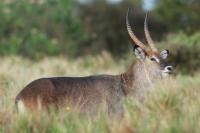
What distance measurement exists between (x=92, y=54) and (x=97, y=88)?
2033 cm

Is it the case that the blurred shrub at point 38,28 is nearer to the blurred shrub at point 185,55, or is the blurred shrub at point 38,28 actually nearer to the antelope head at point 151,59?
the blurred shrub at point 185,55

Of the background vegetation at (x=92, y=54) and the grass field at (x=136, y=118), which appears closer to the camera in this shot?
the grass field at (x=136, y=118)

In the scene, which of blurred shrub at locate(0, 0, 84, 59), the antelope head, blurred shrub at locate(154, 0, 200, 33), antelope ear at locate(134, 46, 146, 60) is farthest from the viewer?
blurred shrub at locate(154, 0, 200, 33)

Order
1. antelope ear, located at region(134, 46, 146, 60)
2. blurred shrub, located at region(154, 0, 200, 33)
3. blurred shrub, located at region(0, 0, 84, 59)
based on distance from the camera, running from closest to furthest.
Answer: antelope ear, located at region(134, 46, 146, 60) < blurred shrub, located at region(0, 0, 84, 59) < blurred shrub, located at region(154, 0, 200, 33)

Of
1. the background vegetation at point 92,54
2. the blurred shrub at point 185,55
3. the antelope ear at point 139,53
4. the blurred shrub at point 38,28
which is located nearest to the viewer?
the background vegetation at point 92,54

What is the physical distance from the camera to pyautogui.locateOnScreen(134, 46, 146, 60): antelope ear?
11781mm

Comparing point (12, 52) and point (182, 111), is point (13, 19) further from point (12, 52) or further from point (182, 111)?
point (182, 111)

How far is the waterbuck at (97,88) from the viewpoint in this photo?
10.4m

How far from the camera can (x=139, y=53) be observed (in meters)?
11.8

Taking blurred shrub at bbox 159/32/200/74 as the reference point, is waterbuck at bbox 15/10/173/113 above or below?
below

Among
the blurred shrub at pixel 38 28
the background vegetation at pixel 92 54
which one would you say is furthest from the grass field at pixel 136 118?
the blurred shrub at pixel 38 28

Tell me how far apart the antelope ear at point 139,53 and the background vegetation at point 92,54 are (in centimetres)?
63

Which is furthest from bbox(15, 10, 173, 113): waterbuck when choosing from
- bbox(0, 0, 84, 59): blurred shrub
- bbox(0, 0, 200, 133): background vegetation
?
bbox(0, 0, 84, 59): blurred shrub

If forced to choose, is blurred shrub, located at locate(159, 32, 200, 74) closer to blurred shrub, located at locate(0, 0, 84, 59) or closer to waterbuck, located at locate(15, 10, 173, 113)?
blurred shrub, located at locate(0, 0, 84, 59)
